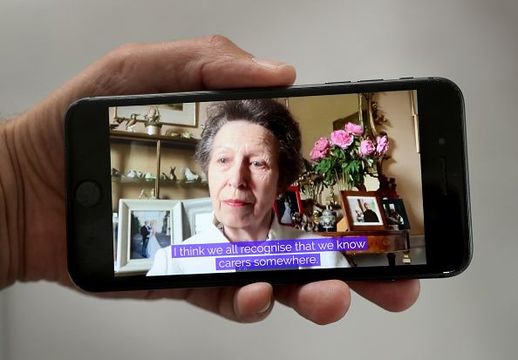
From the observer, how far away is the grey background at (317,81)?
566mm

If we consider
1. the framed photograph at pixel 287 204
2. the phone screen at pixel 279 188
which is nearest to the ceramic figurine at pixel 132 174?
the phone screen at pixel 279 188

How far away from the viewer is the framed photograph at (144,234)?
15.2 inches

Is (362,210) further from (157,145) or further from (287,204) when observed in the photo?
(157,145)

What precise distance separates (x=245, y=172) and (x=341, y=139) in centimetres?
8

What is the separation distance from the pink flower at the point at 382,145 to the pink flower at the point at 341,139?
0.07ft

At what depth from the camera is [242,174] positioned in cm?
38

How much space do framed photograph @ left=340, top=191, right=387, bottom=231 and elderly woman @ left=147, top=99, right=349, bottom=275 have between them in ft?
0.10

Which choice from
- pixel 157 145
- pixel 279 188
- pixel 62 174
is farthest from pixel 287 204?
pixel 62 174

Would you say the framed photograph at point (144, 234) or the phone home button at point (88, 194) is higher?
the phone home button at point (88, 194)

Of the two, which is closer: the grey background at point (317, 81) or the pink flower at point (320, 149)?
the pink flower at point (320, 149)
